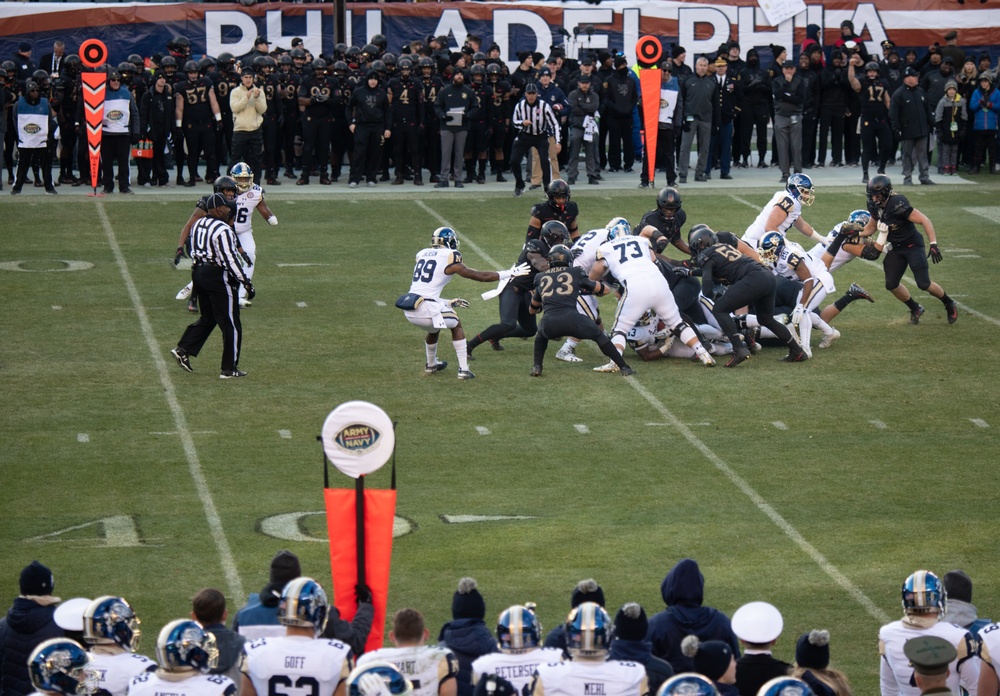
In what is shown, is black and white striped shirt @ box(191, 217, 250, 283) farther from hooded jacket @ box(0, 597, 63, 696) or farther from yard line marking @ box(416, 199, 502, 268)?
hooded jacket @ box(0, 597, 63, 696)

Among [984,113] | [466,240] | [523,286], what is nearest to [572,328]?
[523,286]

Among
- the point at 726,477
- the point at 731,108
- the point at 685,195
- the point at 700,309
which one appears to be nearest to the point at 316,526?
the point at 726,477

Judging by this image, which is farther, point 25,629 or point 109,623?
point 25,629

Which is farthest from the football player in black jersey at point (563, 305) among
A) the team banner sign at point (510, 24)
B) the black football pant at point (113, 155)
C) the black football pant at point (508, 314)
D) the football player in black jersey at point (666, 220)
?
the team banner sign at point (510, 24)

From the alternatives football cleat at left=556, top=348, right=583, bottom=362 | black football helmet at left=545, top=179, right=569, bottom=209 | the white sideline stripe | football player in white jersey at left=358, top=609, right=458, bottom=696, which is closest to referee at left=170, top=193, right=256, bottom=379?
the white sideline stripe

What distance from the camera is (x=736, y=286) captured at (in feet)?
47.9

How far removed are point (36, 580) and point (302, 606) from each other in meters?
1.69

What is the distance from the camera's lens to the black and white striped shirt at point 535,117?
2405cm

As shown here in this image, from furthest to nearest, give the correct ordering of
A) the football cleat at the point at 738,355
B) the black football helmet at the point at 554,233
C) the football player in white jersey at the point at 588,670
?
the black football helmet at the point at 554,233 < the football cleat at the point at 738,355 < the football player in white jersey at the point at 588,670

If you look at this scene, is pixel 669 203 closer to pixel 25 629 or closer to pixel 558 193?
pixel 558 193

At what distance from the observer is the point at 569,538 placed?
1045 centimetres

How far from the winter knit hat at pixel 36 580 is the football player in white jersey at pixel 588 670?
2.46 meters

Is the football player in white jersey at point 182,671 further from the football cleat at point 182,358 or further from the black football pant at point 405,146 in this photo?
the black football pant at point 405,146

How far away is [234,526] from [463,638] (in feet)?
12.8
